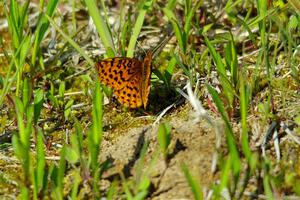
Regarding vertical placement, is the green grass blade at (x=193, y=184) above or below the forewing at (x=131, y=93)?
below

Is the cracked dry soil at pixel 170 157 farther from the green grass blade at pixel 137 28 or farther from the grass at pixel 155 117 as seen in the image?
the green grass blade at pixel 137 28

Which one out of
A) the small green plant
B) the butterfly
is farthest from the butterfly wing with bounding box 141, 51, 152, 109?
the small green plant

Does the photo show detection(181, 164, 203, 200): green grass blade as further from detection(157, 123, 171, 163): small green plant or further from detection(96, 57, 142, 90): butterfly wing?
detection(96, 57, 142, 90): butterfly wing

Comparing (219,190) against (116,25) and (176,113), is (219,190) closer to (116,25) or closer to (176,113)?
(176,113)

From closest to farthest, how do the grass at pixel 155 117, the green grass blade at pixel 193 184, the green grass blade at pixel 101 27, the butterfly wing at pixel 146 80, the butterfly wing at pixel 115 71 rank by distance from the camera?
the green grass blade at pixel 193 184, the grass at pixel 155 117, the butterfly wing at pixel 146 80, the butterfly wing at pixel 115 71, the green grass blade at pixel 101 27

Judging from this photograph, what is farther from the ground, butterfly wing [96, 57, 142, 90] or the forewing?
Answer: butterfly wing [96, 57, 142, 90]

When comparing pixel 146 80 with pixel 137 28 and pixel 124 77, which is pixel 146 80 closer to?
pixel 124 77

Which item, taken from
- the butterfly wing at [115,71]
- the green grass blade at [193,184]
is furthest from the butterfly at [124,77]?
the green grass blade at [193,184]
